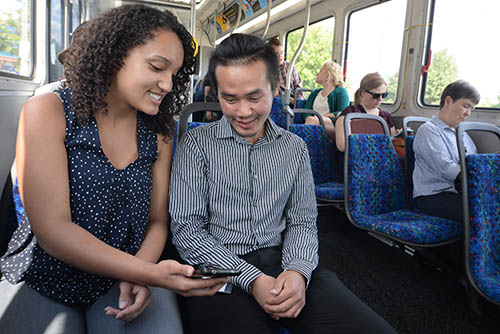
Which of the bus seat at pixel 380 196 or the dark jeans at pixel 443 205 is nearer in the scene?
the bus seat at pixel 380 196

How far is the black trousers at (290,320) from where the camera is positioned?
110 cm

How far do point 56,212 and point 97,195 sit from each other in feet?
0.40

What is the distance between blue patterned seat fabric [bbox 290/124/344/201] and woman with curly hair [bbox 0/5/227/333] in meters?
2.35

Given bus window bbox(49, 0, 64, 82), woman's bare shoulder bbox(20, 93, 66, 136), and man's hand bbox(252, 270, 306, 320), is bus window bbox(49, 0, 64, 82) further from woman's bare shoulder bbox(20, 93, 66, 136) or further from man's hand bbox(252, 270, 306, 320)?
man's hand bbox(252, 270, 306, 320)

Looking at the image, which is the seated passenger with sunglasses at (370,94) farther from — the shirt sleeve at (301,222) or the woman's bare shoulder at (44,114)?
the woman's bare shoulder at (44,114)

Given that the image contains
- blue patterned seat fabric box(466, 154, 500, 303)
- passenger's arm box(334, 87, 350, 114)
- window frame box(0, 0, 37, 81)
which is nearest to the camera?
blue patterned seat fabric box(466, 154, 500, 303)

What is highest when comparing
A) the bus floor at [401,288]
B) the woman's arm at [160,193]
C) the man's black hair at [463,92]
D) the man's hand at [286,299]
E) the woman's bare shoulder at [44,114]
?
the man's black hair at [463,92]

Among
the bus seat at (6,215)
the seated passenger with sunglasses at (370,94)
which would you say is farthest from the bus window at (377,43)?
the bus seat at (6,215)

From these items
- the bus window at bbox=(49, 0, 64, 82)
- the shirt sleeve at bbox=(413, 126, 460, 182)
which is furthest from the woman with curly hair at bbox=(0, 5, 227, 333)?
the shirt sleeve at bbox=(413, 126, 460, 182)

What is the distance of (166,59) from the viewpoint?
113 centimetres

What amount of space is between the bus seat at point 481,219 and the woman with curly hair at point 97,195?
1383 millimetres

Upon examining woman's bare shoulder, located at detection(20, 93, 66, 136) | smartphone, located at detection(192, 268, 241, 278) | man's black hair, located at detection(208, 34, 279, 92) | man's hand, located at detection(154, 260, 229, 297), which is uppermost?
man's black hair, located at detection(208, 34, 279, 92)

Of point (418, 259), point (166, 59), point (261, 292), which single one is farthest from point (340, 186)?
point (166, 59)

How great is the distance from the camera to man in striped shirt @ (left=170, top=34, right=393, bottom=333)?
1.21m
